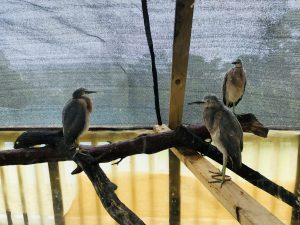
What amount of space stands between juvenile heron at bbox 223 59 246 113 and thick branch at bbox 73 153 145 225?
102 centimetres

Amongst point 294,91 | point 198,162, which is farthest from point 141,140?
point 294,91

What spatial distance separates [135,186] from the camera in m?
3.31

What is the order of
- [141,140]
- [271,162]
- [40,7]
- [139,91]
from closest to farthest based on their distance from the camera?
[40,7] < [141,140] < [139,91] < [271,162]

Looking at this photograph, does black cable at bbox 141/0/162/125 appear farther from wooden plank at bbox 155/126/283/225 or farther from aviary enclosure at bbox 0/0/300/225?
wooden plank at bbox 155/126/283/225

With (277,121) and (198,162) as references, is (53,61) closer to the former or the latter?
(198,162)

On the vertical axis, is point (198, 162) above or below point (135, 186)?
above

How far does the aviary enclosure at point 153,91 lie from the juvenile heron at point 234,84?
9cm

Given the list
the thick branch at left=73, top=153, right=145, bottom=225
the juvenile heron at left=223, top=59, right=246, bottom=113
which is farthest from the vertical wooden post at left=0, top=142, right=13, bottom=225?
the juvenile heron at left=223, top=59, right=246, bottom=113

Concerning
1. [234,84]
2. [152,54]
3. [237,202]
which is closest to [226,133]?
[237,202]

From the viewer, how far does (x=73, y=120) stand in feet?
6.25

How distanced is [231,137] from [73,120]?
0.82 metres

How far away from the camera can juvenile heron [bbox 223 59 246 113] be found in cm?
228

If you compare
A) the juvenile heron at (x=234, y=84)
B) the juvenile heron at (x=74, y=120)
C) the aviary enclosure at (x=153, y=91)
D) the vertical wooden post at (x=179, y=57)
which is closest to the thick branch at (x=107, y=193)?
the aviary enclosure at (x=153, y=91)

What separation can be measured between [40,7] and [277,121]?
1.86 meters
